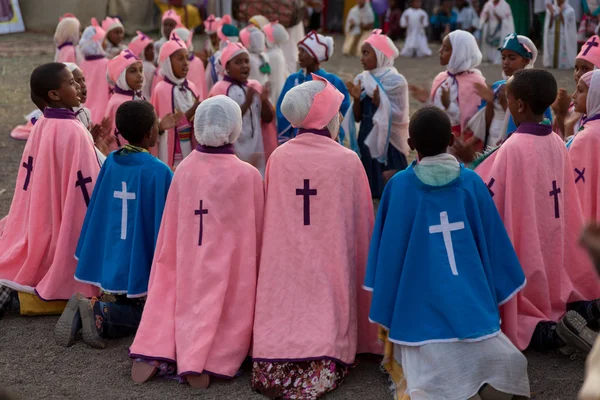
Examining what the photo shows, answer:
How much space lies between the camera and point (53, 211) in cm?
577

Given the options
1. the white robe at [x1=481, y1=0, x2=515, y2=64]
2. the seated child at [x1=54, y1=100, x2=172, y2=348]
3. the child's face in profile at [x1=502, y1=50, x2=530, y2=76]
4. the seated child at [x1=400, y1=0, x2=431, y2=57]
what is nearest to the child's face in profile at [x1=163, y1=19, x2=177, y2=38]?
the child's face in profile at [x1=502, y1=50, x2=530, y2=76]

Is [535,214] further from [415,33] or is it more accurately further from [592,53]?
[415,33]

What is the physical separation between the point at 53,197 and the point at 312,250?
1.92 m

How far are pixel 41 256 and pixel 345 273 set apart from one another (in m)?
2.15

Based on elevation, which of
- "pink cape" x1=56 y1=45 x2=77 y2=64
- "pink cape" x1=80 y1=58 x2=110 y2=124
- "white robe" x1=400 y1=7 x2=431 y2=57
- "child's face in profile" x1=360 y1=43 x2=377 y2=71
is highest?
"child's face in profile" x1=360 y1=43 x2=377 y2=71

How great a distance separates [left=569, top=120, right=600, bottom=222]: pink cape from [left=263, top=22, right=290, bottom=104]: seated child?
5.48 metres

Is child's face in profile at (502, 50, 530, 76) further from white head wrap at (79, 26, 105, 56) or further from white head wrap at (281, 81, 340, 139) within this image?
white head wrap at (79, 26, 105, 56)

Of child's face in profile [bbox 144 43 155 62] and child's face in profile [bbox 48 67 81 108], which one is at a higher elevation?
child's face in profile [bbox 48 67 81 108]

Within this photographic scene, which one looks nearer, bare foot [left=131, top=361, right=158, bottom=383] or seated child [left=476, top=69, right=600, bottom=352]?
bare foot [left=131, top=361, right=158, bottom=383]

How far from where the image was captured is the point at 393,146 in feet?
28.7

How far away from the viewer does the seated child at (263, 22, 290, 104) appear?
1084cm

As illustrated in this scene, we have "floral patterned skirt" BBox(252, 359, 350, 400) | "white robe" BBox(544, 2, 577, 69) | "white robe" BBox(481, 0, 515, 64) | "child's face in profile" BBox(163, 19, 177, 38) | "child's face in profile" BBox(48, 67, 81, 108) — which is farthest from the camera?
"white robe" BBox(481, 0, 515, 64)

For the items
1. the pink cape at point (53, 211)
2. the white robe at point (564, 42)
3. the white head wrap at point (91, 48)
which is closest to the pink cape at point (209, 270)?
the pink cape at point (53, 211)

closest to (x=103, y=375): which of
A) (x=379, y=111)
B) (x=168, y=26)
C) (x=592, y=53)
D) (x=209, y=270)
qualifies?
(x=209, y=270)
